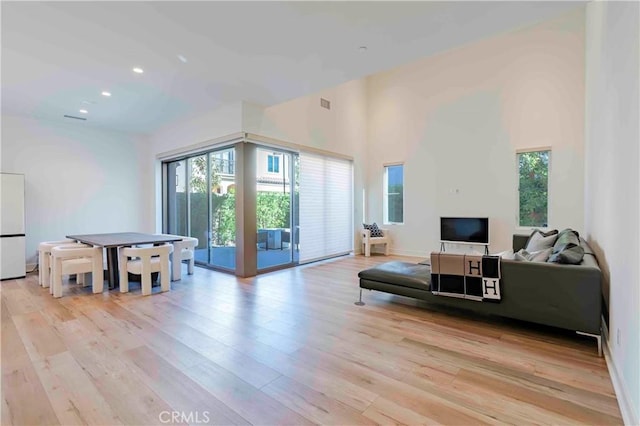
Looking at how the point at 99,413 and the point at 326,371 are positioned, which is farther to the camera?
the point at 326,371

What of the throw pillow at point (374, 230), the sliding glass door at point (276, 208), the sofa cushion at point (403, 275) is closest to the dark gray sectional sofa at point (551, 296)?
the sofa cushion at point (403, 275)

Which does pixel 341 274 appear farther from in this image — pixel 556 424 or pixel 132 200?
pixel 132 200

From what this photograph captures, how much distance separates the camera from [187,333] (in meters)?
2.99

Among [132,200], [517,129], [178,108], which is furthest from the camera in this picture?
[132,200]

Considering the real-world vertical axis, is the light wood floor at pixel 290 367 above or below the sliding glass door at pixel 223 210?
below

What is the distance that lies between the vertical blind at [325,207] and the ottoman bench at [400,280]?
2.84 m

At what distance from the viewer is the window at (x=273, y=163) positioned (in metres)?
5.95

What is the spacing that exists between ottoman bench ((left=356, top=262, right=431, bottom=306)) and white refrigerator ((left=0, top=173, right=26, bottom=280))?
5871 mm

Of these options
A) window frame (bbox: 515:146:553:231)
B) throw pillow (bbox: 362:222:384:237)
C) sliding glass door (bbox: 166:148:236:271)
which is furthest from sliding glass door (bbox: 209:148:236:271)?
window frame (bbox: 515:146:553:231)

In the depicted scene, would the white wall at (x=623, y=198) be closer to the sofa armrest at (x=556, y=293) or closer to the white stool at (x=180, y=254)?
the sofa armrest at (x=556, y=293)

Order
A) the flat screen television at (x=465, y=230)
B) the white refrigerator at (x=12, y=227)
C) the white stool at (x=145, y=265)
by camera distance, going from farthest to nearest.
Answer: the flat screen television at (x=465, y=230) → the white refrigerator at (x=12, y=227) → the white stool at (x=145, y=265)

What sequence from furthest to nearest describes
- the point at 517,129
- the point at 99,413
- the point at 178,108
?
the point at 517,129 < the point at 178,108 < the point at 99,413

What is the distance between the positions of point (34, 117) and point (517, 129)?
947cm

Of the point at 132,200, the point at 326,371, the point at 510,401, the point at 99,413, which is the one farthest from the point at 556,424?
the point at 132,200
